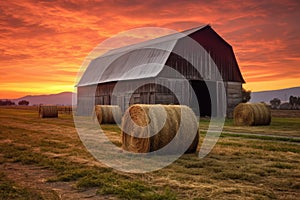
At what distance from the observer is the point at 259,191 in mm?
5793

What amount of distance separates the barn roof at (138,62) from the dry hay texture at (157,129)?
16.5m

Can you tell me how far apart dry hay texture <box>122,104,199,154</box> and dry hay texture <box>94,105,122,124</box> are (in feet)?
48.7

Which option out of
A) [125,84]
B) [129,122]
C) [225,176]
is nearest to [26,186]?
[225,176]

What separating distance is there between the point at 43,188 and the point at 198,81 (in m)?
25.5

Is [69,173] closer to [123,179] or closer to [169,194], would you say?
[123,179]

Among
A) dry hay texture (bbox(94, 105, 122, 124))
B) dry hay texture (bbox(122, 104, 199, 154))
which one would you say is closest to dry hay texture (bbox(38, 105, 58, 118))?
dry hay texture (bbox(94, 105, 122, 124))

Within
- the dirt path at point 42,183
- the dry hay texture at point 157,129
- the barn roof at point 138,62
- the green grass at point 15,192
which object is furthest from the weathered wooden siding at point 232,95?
the green grass at point 15,192

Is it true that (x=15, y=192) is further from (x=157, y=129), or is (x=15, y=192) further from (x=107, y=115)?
(x=107, y=115)

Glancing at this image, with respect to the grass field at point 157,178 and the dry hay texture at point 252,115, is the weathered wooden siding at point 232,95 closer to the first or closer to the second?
the dry hay texture at point 252,115

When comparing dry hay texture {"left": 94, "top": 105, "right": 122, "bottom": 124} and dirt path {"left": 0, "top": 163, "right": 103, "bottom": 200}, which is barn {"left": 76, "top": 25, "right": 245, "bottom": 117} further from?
dirt path {"left": 0, "top": 163, "right": 103, "bottom": 200}

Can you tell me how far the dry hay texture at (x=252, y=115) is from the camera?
22.2m

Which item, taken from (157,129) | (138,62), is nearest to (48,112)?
(138,62)

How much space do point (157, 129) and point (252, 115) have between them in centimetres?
1389

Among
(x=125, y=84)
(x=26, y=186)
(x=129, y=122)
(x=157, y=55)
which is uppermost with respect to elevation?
(x=157, y=55)
